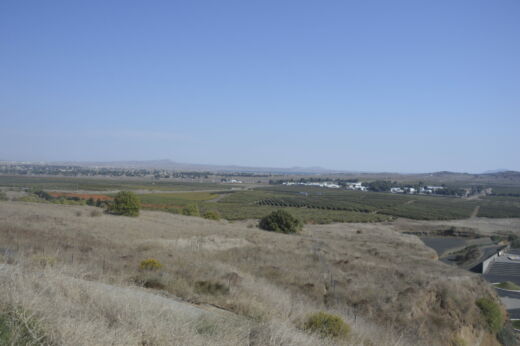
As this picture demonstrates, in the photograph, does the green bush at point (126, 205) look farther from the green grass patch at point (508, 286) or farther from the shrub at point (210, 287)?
the green grass patch at point (508, 286)

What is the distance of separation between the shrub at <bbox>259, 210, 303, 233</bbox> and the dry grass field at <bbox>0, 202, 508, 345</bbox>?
31.5 ft

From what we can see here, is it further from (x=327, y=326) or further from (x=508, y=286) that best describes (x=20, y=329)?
(x=508, y=286)

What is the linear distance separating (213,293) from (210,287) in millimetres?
Result: 335

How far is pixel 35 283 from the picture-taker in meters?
5.09

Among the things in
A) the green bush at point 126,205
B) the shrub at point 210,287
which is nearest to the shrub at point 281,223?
the green bush at point 126,205

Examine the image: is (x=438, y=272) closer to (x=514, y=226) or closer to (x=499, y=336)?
(x=499, y=336)

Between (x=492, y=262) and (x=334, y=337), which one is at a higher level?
(x=334, y=337)

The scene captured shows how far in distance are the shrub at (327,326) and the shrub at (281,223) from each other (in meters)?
28.8

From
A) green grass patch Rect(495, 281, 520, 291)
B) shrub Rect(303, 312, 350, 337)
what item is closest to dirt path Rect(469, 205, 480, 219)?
green grass patch Rect(495, 281, 520, 291)

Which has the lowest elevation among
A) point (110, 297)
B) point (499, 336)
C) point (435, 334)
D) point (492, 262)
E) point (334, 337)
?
point (492, 262)

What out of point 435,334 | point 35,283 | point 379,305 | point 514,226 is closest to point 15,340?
point 35,283

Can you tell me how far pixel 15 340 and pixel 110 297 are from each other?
6.20 feet

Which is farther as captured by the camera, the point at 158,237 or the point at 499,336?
the point at 158,237

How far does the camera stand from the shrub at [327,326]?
22.0 feet
